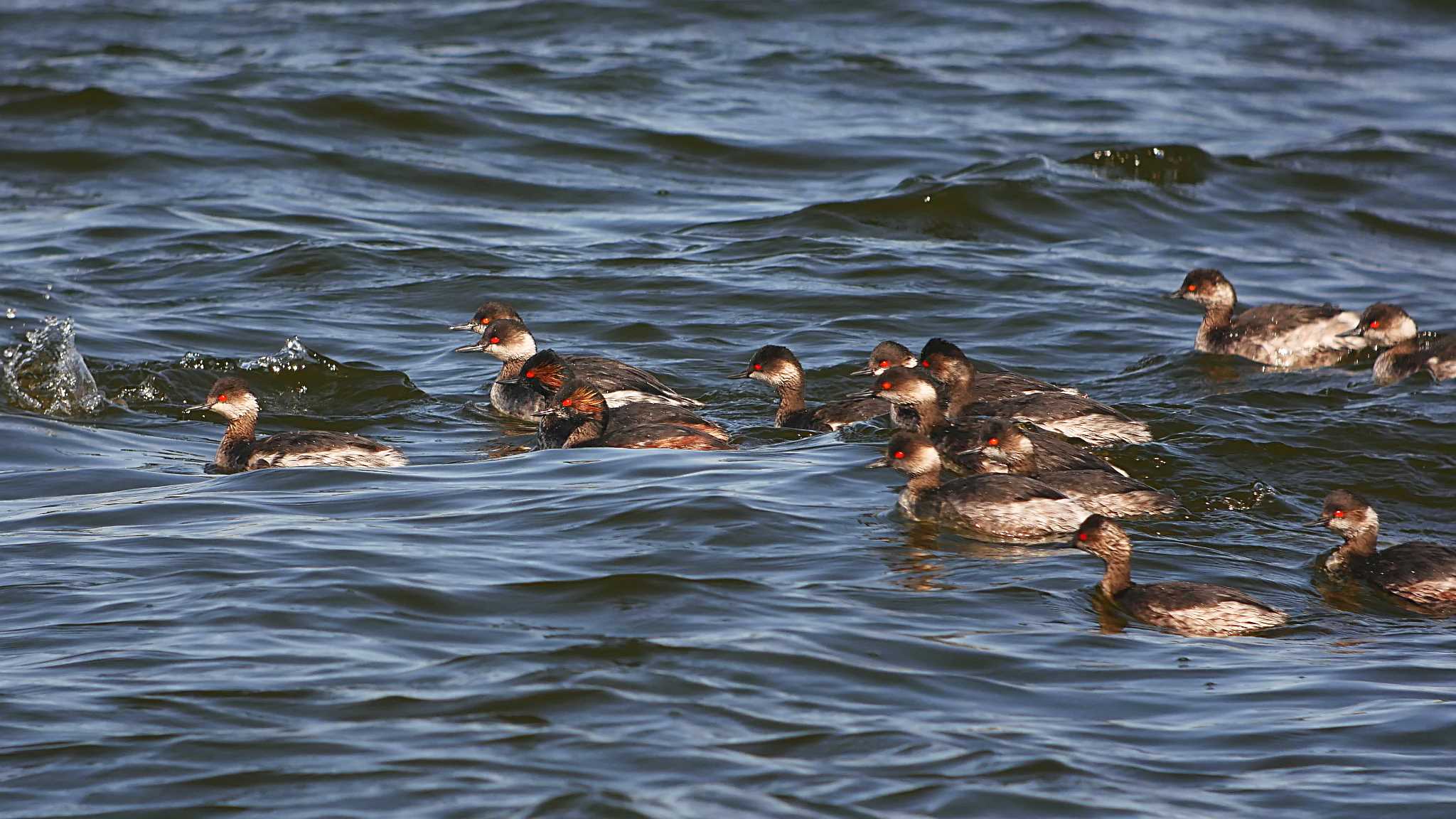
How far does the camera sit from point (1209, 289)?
13172mm

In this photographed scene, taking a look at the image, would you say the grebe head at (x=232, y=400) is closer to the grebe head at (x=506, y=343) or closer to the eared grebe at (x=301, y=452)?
the eared grebe at (x=301, y=452)

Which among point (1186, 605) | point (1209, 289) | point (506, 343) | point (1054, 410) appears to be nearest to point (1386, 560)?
point (1186, 605)

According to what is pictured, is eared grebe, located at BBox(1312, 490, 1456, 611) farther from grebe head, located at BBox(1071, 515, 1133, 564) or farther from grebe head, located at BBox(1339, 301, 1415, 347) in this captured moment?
→ grebe head, located at BBox(1339, 301, 1415, 347)

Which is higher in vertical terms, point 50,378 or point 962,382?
point 962,382

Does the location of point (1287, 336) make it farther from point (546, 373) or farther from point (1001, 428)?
point (546, 373)

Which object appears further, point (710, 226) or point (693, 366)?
point (710, 226)

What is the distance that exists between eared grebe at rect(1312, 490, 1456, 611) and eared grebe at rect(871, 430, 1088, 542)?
1.09 meters

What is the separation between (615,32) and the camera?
24.0 m

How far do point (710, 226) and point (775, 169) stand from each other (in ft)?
8.43

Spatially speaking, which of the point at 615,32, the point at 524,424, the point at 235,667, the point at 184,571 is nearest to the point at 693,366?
the point at 524,424

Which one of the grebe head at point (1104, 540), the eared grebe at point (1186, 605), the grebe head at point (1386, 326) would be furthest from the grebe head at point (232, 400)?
the grebe head at point (1386, 326)

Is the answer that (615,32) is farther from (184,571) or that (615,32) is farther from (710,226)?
(184,571)

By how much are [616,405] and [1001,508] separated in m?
3.26

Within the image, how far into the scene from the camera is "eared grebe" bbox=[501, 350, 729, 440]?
10352 millimetres
